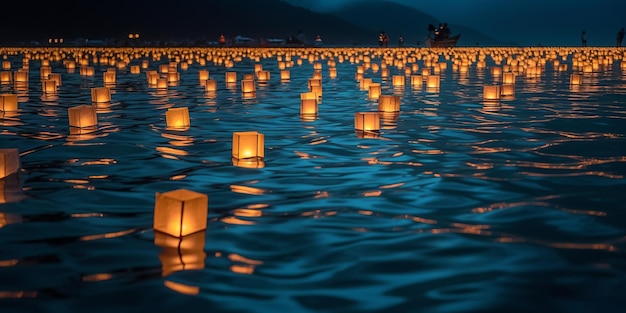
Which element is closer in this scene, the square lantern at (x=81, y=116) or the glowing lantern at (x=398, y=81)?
the square lantern at (x=81, y=116)

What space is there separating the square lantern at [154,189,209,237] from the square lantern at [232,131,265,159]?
278cm

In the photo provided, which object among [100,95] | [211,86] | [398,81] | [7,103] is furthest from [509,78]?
[7,103]

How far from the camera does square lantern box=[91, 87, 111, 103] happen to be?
13.7 metres

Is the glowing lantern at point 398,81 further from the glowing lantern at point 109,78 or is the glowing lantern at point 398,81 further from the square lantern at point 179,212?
the square lantern at point 179,212

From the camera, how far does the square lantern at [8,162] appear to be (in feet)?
21.0

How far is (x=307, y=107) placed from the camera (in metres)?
11.7

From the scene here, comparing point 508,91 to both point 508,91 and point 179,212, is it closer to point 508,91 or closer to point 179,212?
point 508,91

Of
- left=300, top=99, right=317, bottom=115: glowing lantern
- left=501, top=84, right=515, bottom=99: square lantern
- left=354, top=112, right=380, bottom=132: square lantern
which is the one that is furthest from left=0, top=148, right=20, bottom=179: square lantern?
left=501, top=84, right=515, bottom=99: square lantern

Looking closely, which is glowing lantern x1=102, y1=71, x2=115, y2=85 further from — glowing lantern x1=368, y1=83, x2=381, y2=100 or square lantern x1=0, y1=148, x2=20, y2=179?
square lantern x1=0, y1=148, x2=20, y2=179

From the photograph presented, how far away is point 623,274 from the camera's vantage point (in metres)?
3.91

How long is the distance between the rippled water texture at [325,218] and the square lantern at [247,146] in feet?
0.43

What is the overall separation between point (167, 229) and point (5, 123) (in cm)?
704

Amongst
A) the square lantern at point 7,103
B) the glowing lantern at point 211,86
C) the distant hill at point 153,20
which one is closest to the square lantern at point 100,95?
the square lantern at point 7,103

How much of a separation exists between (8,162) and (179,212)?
278 centimetres
